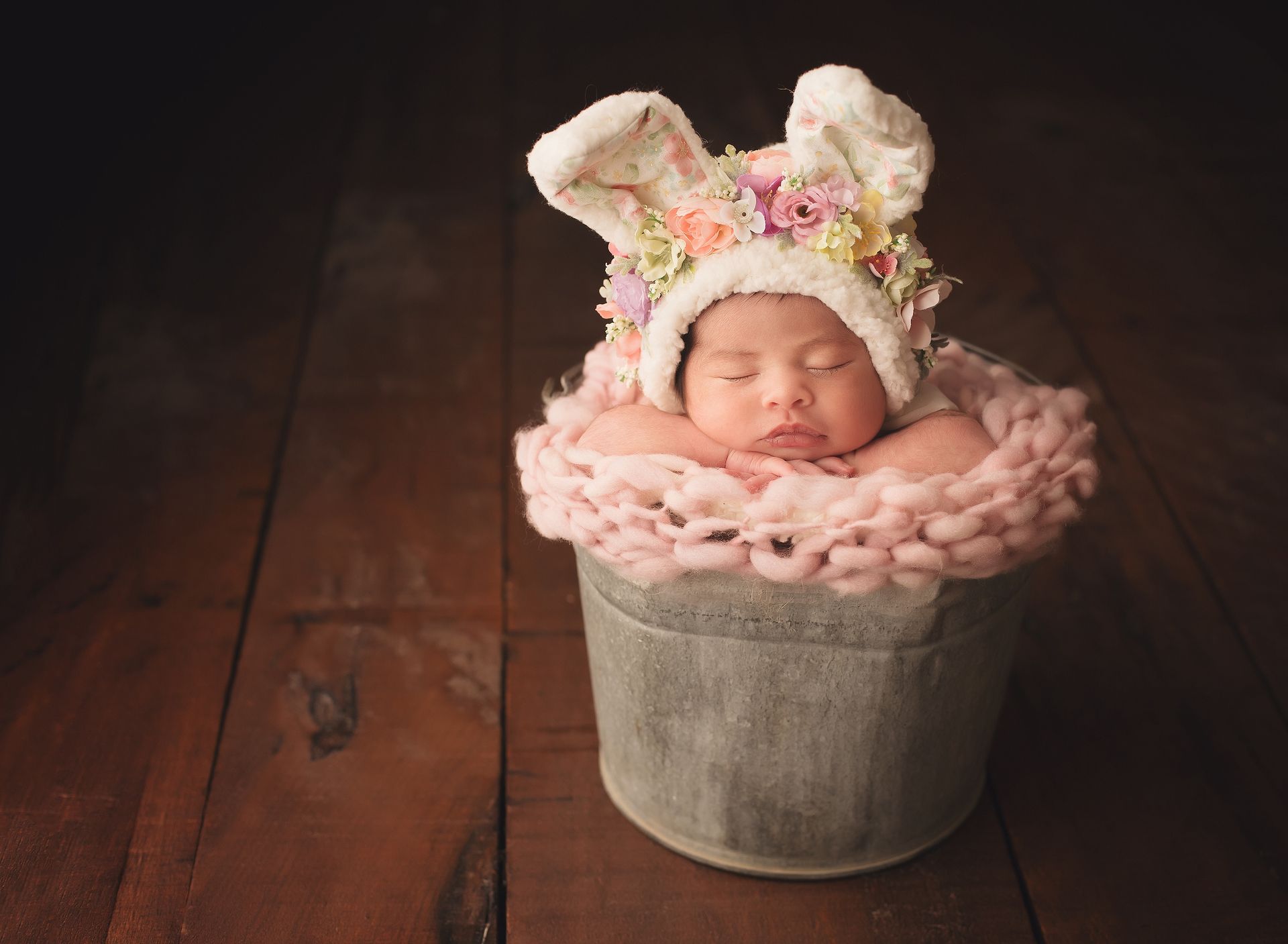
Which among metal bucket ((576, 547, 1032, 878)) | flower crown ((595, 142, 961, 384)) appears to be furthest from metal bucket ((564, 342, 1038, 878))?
flower crown ((595, 142, 961, 384))

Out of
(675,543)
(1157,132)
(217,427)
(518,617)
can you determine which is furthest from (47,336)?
(1157,132)

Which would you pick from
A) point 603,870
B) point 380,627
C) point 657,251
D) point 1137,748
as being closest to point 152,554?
point 380,627

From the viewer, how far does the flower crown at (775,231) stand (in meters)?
1.00

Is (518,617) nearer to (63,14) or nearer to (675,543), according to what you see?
(675,543)

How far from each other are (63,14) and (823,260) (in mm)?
2554

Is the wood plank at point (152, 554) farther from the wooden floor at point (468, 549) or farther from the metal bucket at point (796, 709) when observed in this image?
the metal bucket at point (796, 709)

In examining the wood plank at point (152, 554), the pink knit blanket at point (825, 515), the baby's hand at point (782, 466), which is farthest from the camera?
the wood plank at point (152, 554)

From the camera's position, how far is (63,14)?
9.71ft

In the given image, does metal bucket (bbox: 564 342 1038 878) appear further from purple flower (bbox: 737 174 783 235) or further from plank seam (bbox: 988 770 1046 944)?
purple flower (bbox: 737 174 783 235)

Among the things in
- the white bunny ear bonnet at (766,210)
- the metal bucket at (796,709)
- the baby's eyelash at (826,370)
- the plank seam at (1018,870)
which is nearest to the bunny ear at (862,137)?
the white bunny ear bonnet at (766,210)

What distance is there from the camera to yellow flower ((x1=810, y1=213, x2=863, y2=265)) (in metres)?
1.00

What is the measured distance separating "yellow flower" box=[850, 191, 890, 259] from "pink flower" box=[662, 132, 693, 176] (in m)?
0.13

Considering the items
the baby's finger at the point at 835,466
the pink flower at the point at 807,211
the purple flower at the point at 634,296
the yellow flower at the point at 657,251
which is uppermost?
the pink flower at the point at 807,211

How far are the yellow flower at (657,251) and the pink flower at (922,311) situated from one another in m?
0.18
